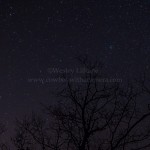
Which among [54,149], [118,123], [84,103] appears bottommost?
[54,149]

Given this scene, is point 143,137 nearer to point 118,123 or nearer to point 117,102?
point 118,123

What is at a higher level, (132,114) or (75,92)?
(75,92)

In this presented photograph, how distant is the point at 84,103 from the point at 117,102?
1582 mm

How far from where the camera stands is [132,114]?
37.8ft

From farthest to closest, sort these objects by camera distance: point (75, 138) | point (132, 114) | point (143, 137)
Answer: point (132, 114)
point (75, 138)
point (143, 137)

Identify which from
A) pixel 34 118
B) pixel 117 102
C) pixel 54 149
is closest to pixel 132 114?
pixel 117 102

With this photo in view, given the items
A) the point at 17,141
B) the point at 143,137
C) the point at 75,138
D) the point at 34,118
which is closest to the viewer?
the point at 143,137

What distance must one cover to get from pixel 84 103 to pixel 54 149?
2118 millimetres

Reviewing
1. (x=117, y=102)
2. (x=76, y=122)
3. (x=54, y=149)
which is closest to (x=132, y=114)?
(x=117, y=102)

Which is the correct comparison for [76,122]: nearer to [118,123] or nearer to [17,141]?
[118,123]

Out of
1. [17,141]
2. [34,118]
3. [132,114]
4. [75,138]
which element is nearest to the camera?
[75,138]

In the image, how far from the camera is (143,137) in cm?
1009

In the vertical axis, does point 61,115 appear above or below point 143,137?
above

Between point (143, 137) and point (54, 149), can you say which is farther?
point (54, 149)
